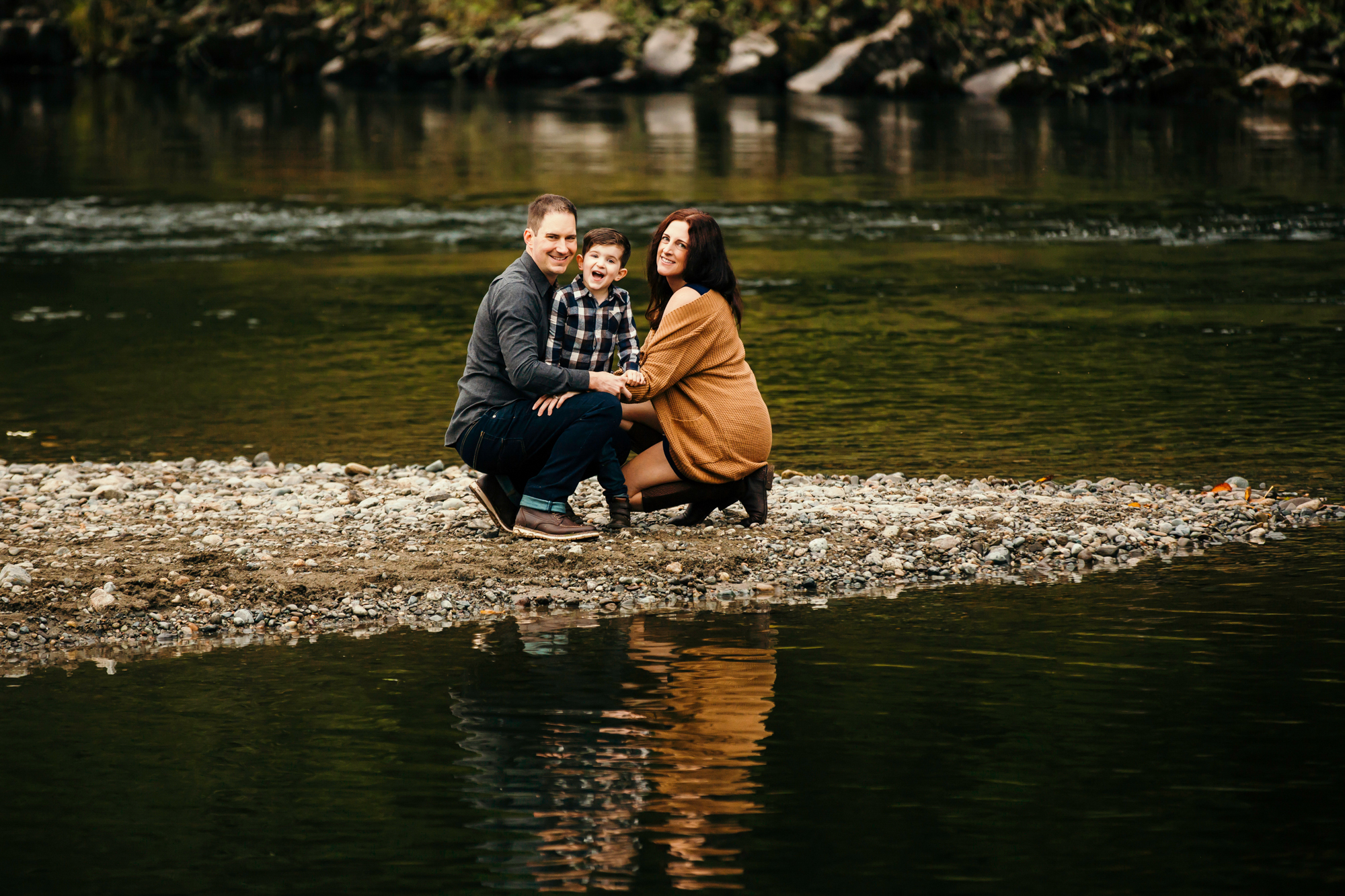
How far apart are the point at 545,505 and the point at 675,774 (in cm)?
272

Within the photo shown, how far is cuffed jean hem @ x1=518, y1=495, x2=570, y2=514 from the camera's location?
8.48 m

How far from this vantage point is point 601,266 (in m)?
8.04

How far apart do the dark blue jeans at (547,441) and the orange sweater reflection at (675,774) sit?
50.0 inches

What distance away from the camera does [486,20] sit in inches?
2136

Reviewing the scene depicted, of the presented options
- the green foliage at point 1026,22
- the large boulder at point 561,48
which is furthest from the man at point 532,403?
the large boulder at point 561,48

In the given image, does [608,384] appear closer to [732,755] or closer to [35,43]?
[732,755]

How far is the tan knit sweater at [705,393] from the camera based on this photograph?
27.6 feet

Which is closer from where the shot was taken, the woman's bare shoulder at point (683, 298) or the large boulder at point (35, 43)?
the woman's bare shoulder at point (683, 298)

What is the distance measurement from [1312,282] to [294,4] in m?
49.0

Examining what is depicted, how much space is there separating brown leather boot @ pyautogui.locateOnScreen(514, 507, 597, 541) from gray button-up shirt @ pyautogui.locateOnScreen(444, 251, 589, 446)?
1.81ft

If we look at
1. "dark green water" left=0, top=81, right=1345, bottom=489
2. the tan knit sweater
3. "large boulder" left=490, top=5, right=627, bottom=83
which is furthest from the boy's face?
"large boulder" left=490, top=5, right=627, bottom=83

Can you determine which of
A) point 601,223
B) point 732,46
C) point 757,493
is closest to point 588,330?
point 757,493

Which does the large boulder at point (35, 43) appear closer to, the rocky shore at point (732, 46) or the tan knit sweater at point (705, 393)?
the rocky shore at point (732, 46)

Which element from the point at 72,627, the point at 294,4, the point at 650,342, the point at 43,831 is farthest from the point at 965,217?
the point at 294,4
